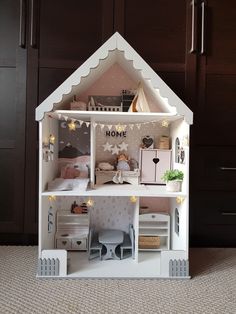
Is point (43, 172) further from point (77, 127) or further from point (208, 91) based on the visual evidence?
point (208, 91)

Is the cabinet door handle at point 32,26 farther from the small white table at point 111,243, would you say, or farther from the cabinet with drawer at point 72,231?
the small white table at point 111,243

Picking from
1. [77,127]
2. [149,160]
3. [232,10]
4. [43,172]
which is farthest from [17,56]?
[232,10]

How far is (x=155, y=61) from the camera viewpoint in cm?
171

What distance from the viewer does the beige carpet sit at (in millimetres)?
1110

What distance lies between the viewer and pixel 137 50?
5.59ft

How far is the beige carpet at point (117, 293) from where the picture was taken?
111 centimetres

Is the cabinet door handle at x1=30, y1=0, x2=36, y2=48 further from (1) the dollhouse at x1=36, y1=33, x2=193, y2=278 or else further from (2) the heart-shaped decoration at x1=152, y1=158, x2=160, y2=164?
(2) the heart-shaped decoration at x1=152, y1=158, x2=160, y2=164

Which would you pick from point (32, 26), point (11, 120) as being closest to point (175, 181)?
point (11, 120)

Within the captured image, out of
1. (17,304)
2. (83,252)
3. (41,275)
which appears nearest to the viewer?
(17,304)

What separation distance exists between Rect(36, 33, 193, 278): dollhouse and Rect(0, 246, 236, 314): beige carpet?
6 centimetres

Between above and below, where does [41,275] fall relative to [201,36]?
below

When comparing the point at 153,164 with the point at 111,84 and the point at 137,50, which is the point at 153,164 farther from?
the point at 137,50

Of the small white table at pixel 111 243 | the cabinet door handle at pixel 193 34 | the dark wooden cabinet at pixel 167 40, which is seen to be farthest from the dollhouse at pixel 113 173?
the cabinet door handle at pixel 193 34

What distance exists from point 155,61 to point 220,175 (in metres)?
0.74
